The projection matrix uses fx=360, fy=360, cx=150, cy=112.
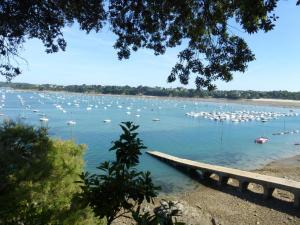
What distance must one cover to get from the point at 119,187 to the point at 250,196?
960 inches

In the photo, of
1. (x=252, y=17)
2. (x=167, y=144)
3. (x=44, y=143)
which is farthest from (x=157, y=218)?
(x=167, y=144)

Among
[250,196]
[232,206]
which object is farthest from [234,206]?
[250,196]

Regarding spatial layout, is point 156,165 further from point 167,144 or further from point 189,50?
point 189,50

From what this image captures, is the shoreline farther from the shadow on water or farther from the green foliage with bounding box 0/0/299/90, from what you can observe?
the green foliage with bounding box 0/0/299/90

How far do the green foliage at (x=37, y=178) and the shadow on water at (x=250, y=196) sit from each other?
1467cm

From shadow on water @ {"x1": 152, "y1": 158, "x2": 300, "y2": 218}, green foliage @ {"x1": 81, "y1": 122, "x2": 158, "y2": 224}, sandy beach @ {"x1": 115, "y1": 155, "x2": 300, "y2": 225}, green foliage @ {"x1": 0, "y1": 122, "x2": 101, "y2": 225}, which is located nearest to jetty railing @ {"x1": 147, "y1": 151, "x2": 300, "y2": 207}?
shadow on water @ {"x1": 152, "y1": 158, "x2": 300, "y2": 218}

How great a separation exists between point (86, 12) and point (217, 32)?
3.69m

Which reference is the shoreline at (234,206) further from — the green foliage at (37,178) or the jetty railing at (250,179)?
the green foliage at (37,178)

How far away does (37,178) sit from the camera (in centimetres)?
1228

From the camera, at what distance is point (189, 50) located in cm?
923

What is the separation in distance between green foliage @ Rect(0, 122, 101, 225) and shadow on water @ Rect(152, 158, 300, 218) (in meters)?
14.7

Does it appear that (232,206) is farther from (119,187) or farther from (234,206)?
(119,187)

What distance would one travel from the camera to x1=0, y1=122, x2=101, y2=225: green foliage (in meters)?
11.5

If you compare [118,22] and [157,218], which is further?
[118,22]
